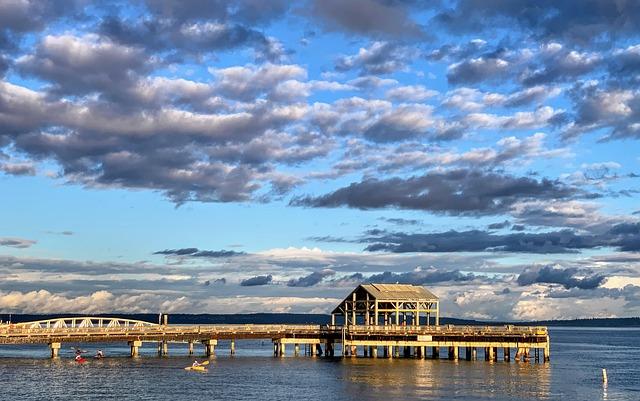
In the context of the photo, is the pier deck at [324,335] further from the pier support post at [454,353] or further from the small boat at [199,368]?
the small boat at [199,368]

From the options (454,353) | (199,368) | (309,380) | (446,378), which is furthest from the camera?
(454,353)

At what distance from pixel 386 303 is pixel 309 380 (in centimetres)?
3125

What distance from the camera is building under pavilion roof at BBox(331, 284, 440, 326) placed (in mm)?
111250

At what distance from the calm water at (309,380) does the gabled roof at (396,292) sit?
334 inches

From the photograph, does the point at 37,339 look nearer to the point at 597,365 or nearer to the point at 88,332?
the point at 88,332

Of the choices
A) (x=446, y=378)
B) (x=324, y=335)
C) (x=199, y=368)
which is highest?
(x=324, y=335)

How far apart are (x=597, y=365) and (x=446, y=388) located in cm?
5092

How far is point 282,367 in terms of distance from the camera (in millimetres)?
98125

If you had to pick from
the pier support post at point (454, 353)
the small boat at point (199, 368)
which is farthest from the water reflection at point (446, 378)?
the small boat at point (199, 368)

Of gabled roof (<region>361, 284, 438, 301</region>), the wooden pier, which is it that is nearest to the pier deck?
the wooden pier

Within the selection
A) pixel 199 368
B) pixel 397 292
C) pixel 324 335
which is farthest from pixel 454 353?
pixel 199 368

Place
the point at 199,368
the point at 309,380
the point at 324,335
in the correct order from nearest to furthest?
the point at 309,380, the point at 199,368, the point at 324,335

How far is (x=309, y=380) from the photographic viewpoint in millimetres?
83688

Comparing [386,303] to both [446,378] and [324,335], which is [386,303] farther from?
[446,378]
